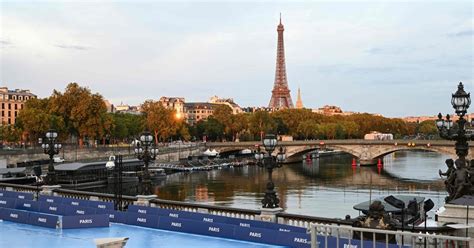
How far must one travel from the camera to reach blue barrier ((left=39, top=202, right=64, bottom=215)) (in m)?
19.5

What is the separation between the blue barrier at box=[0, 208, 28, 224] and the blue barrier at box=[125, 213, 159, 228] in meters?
3.32

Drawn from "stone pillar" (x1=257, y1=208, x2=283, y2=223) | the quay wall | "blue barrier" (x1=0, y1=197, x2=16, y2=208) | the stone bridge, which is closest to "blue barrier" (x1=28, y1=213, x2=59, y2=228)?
"blue barrier" (x1=0, y1=197, x2=16, y2=208)

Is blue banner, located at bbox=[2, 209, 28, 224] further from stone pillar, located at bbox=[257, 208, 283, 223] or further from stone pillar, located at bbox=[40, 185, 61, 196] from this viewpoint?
stone pillar, located at bbox=[257, 208, 283, 223]

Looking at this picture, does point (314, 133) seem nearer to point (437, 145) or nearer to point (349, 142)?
point (349, 142)

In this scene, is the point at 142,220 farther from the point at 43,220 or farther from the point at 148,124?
the point at 148,124

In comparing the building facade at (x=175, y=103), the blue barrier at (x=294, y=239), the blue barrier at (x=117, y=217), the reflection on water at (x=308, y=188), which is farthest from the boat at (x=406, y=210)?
the building facade at (x=175, y=103)

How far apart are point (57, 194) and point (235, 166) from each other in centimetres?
6015

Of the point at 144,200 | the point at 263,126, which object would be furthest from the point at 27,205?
the point at 263,126

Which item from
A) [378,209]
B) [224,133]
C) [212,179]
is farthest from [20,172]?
[224,133]

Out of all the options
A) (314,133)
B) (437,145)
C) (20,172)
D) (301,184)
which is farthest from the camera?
(314,133)

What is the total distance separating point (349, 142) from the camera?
80875mm

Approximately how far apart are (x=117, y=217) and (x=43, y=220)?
2.23 metres

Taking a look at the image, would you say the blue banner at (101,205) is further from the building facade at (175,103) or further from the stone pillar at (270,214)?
the building facade at (175,103)

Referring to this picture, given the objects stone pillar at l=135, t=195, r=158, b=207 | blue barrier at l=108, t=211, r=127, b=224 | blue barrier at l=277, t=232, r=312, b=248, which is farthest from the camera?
stone pillar at l=135, t=195, r=158, b=207
